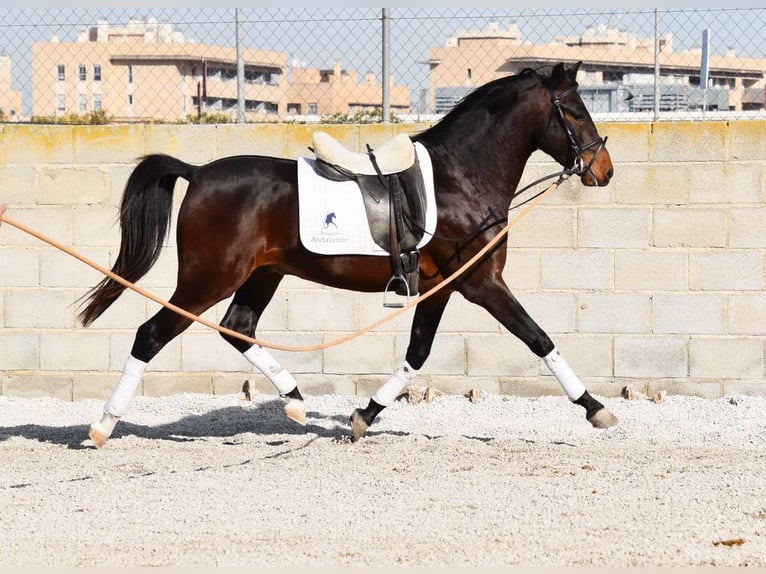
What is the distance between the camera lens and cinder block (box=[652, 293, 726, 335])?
27.1 ft

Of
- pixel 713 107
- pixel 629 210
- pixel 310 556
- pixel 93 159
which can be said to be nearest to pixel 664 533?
pixel 310 556

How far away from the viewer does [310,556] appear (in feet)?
15.1

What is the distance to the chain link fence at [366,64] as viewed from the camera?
8.48 m

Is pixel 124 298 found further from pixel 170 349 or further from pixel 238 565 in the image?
pixel 238 565

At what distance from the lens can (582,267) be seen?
27.2 feet

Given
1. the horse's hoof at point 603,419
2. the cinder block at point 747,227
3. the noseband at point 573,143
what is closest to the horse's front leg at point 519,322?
the horse's hoof at point 603,419

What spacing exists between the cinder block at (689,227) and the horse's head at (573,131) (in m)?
1.64

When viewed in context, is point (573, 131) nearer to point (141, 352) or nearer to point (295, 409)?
point (295, 409)


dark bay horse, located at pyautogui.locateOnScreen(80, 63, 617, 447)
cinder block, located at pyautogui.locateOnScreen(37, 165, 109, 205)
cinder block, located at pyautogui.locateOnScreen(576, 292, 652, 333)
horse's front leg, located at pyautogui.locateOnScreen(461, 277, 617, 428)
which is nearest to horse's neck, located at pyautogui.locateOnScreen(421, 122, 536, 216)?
dark bay horse, located at pyautogui.locateOnScreen(80, 63, 617, 447)

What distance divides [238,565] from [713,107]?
17.9 feet

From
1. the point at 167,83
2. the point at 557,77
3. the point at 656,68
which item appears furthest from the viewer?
the point at 167,83

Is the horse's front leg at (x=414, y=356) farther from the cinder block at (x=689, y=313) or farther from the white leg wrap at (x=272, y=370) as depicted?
the cinder block at (x=689, y=313)

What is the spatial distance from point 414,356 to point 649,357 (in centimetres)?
215

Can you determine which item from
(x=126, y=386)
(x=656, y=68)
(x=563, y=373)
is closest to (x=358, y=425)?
(x=563, y=373)
